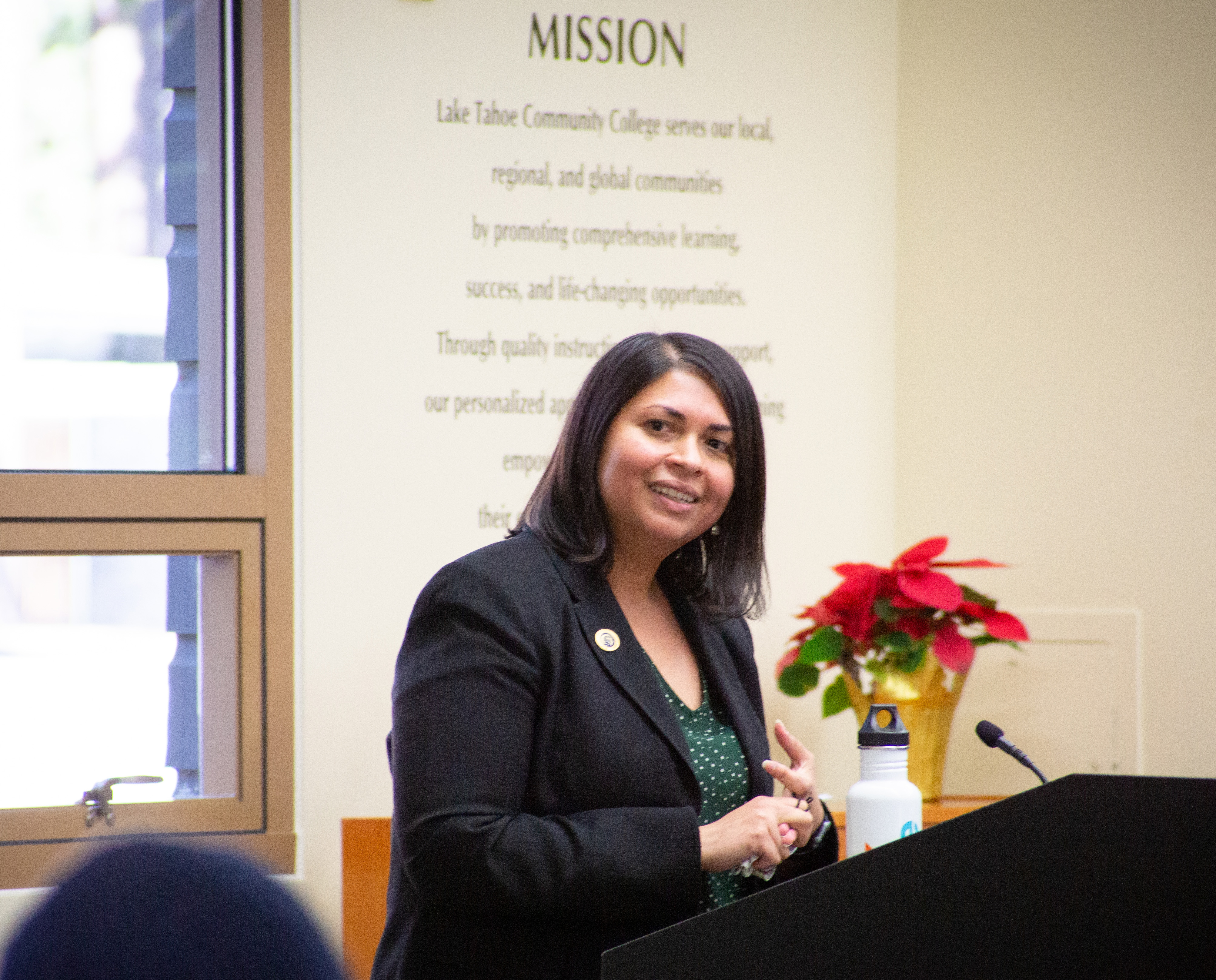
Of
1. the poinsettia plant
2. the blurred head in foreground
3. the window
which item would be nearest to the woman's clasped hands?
the poinsettia plant

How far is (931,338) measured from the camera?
8.86 feet

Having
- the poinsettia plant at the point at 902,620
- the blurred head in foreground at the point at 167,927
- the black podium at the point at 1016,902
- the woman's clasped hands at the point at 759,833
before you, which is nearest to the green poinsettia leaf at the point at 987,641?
the poinsettia plant at the point at 902,620

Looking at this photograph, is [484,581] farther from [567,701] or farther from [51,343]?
[51,343]

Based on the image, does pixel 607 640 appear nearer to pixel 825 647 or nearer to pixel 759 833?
pixel 759 833

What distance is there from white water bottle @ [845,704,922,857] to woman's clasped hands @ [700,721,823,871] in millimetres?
56

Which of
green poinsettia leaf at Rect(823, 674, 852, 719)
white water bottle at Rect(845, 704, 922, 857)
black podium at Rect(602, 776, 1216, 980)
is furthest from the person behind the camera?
green poinsettia leaf at Rect(823, 674, 852, 719)

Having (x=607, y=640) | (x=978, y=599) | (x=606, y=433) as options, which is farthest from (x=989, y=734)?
(x=978, y=599)

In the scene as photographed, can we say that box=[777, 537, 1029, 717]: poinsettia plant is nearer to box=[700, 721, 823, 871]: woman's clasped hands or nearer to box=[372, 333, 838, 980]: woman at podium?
box=[372, 333, 838, 980]: woman at podium

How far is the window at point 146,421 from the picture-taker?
224 centimetres

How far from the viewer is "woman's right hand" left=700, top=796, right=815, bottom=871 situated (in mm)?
1304

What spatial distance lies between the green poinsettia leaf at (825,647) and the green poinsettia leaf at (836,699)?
15 cm

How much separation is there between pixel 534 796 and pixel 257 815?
108cm

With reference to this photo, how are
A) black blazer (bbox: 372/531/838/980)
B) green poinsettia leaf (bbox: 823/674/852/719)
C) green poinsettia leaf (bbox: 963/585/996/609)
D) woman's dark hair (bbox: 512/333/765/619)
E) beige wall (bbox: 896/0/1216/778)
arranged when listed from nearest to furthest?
black blazer (bbox: 372/531/838/980) < woman's dark hair (bbox: 512/333/765/619) < green poinsettia leaf (bbox: 963/585/996/609) < green poinsettia leaf (bbox: 823/674/852/719) < beige wall (bbox: 896/0/1216/778)

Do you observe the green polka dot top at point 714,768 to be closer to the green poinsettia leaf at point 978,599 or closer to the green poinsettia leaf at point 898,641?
the green poinsettia leaf at point 898,641
